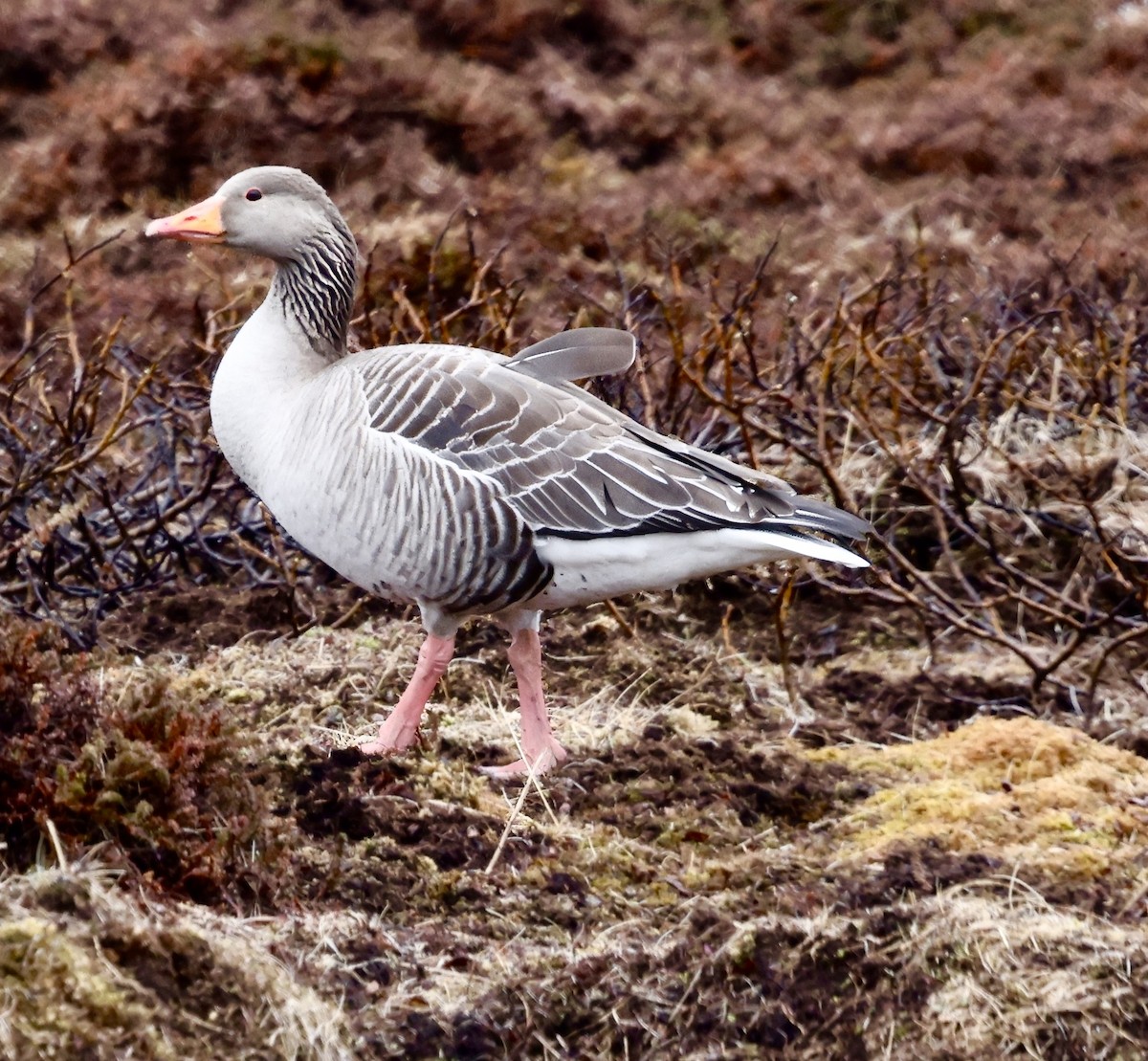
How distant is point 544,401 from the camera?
16.2ft

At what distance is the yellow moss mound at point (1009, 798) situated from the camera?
179 inches

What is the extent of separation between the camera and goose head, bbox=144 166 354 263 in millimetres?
5082

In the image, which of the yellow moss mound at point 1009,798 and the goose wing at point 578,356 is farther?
the goose wing at point 578,356

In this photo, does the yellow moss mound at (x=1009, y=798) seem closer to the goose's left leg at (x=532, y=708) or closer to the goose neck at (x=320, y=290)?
the goose's left leg at (x=532, y=708)

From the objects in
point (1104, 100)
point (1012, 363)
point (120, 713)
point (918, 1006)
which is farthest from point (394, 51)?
point (918, 1006)

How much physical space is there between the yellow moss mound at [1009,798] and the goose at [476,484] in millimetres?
768

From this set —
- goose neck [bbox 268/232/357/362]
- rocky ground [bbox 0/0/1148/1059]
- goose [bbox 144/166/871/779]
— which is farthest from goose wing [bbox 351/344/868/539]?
rocky ground [bbox 0/0/1148/1059]

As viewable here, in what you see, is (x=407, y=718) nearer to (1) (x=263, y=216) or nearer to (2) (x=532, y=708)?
(2) (x=532, y=708)

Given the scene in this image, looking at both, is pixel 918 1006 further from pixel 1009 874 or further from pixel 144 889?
pixel 144 889

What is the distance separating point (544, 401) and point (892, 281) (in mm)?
2802

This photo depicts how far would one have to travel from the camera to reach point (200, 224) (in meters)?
5.07

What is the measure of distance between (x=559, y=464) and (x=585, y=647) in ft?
5.05

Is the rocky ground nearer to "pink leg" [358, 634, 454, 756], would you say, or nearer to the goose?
"pink leg" [358, 634, 454, 756]

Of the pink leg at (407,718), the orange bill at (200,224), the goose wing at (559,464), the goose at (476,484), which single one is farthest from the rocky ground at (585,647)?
the goose wing at (559,464)
